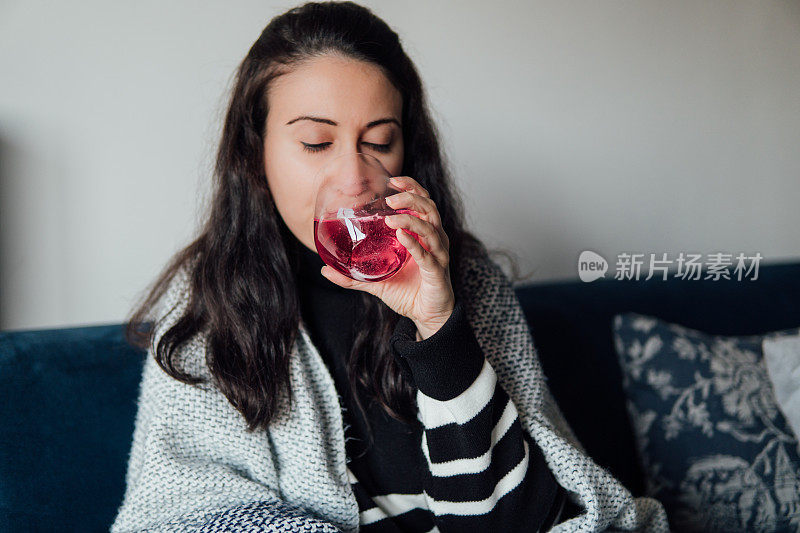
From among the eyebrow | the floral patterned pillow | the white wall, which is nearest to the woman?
the eyebrow

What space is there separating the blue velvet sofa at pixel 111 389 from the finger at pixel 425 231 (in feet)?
2.14

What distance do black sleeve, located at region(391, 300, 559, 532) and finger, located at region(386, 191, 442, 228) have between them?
146mm

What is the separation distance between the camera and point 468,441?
37.0 inches

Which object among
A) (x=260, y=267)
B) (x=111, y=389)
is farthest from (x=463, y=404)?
(x=111, y=389)

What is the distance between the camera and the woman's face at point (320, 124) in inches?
38.1

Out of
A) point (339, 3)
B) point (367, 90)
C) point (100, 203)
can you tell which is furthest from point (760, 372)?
point (100, 203)

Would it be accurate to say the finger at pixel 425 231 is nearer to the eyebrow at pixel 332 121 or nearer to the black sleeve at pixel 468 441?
the black sleeve at pixel 468 441

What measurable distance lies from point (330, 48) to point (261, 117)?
167 mm

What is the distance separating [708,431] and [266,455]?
0.89m

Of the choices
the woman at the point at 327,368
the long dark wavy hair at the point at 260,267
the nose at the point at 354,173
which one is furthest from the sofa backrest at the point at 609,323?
the nose at the point at 354,173

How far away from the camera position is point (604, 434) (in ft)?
4.67

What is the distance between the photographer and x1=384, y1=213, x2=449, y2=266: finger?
2.58 ft

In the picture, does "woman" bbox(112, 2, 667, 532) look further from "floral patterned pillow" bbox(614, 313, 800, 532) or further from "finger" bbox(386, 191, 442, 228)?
"floral patterned pillow" bbox(614, 313, 800, 532)

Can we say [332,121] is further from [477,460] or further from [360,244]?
[477,460]
